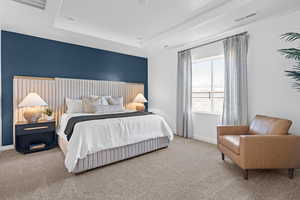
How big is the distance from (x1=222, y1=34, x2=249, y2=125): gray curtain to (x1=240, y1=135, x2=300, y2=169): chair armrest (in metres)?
1.11

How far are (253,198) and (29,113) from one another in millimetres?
4105

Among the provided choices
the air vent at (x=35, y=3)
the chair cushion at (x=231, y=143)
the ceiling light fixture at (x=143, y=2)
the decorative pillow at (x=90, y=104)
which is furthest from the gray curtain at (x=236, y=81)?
the air vent at (x=35, y=3)

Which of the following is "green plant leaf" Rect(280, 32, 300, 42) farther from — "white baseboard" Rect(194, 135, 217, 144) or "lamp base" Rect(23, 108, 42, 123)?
"lamp base" Rect(23, 108, 42, 123)

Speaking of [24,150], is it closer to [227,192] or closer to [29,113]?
[29,113]

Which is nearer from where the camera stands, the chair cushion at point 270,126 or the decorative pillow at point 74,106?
the chair cushion at point 270,126

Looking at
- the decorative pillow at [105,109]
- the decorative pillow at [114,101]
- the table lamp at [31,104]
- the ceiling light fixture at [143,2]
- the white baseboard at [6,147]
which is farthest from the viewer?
the decorative pillow at [114,101]

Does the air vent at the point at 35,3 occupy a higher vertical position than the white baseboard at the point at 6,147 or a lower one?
higher

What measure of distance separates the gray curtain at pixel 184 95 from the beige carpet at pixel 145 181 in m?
1.50

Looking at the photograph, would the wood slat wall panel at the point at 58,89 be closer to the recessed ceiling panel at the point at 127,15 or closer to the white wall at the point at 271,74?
the recessed ceiling panel at the point at 127,15

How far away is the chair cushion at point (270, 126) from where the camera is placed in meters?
2.25

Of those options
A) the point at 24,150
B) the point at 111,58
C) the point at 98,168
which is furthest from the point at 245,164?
the point at 111,58

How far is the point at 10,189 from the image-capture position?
1.92 metres

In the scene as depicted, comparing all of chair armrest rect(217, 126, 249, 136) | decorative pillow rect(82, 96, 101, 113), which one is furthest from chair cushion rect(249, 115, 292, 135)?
decorative pillow rect(82, 96, 101, 113)

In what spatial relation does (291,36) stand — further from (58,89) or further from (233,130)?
(58,89)
